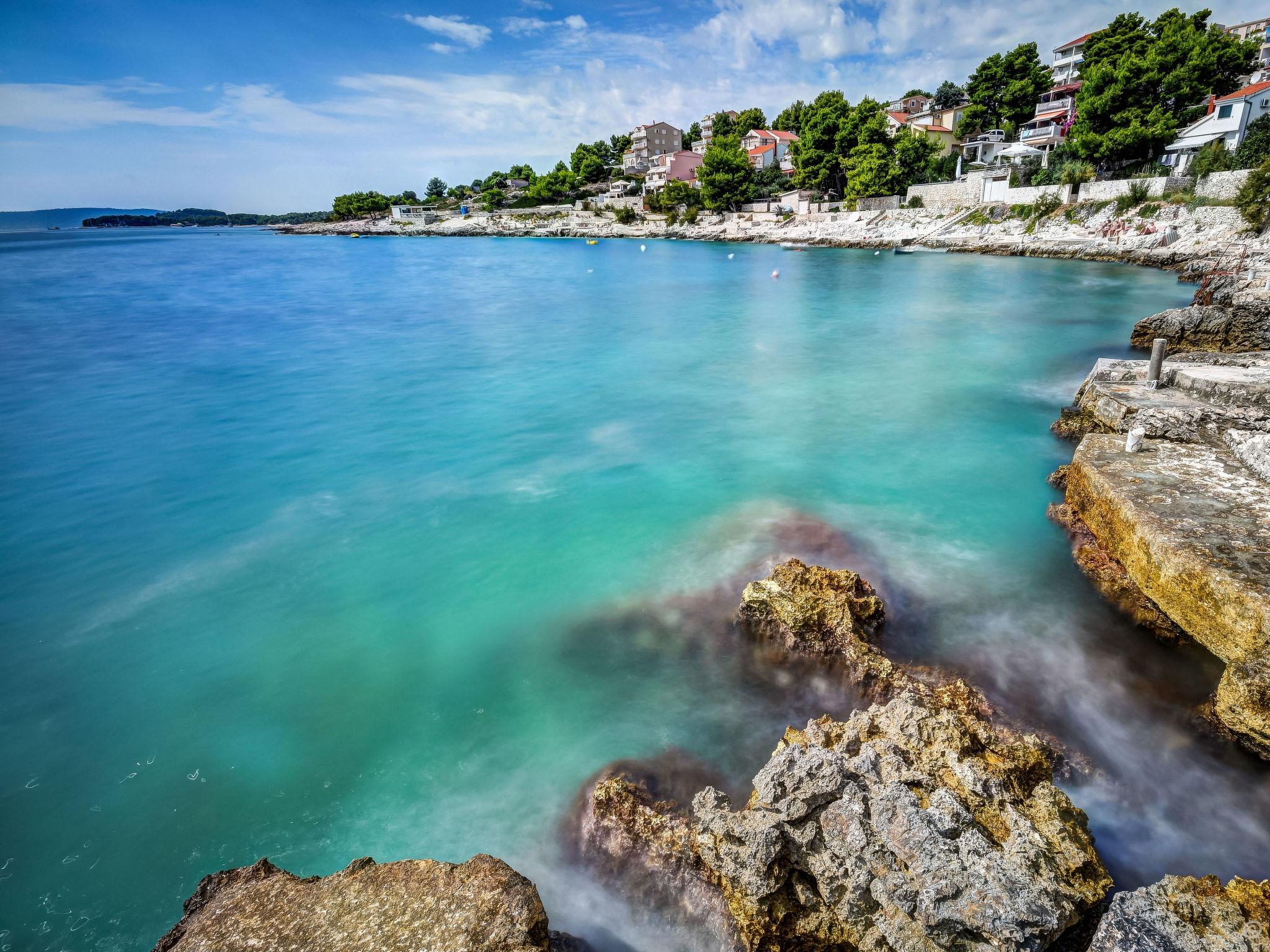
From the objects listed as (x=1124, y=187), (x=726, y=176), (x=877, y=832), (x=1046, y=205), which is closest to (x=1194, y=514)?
(x=877, y=832)

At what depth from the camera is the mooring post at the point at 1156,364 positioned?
401 inches

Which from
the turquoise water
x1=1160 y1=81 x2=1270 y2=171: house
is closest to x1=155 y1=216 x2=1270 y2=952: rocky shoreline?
the turquoise water

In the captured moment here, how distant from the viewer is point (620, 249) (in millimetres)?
61688

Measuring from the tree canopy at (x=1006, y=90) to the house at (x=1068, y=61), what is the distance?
13741 mm

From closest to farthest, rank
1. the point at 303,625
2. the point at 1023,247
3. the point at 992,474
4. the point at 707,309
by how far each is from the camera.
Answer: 1. the point at 303,625
2. the point at 992,474
3. the point at 707,309
4. the point at 1023,247

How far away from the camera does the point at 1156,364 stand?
1027 centimetres

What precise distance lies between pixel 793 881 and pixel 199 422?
676 inches

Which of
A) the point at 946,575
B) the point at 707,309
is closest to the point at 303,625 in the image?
the point at 946,575

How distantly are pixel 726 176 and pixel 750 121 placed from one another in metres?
30.7

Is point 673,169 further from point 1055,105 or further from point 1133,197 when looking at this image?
point 1133,197

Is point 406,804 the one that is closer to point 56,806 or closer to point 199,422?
point 56,806

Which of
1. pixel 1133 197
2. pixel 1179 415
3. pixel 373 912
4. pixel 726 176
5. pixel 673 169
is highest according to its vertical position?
pixel 673 169

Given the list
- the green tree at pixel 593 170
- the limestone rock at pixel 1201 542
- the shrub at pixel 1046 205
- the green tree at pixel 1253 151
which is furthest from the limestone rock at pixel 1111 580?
the green tree at pixel 593 170

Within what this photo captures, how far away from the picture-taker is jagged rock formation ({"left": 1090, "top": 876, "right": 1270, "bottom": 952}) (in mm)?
3152
